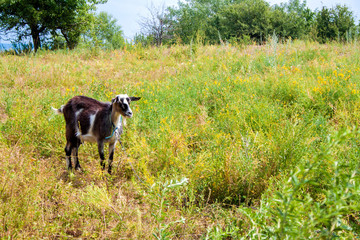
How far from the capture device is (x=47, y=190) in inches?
123

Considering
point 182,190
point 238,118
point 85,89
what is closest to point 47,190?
point 182,190

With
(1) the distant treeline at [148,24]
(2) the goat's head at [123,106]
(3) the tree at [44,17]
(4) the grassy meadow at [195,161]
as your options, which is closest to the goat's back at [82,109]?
(2) the goat's head at [123,106]

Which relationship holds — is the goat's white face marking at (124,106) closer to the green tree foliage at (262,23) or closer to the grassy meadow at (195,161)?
the grassy meadow at (195,161)

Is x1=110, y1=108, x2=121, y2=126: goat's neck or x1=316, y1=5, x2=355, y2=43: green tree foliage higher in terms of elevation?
x1=316, y1=5, x2=355, y2=43: green tree foliage

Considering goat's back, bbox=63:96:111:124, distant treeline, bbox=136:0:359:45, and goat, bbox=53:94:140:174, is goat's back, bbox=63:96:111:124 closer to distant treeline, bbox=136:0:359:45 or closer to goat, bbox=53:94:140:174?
goat, bbox=53:94:140:174

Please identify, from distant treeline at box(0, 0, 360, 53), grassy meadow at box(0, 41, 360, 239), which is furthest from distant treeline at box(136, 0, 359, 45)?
grassy meadow at box(0, 41, 360, 239)

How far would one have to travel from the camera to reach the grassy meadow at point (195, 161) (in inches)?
67.9

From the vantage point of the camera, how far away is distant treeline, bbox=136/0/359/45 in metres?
16.7

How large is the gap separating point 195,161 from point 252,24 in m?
27.0

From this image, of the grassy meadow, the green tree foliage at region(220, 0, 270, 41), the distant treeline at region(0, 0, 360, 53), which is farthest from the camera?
the green tree foliage at region(220, 0, 270, 41)

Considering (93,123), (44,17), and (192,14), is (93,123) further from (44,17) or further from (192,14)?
(192,14)

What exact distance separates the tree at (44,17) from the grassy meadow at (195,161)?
1282 centimetres

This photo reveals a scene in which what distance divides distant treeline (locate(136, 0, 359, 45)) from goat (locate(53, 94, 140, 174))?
8.05 meters

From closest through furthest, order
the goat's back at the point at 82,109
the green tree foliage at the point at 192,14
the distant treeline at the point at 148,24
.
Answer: the goat's back at the point at 82,109, the distant treeline at the point at 148,24, the green tree foliage at the point at 192,14
